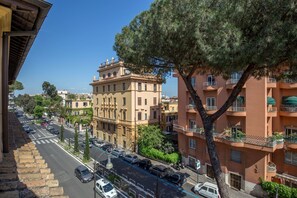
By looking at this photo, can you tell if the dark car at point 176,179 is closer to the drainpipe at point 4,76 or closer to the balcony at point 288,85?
the balcony at point 288,85

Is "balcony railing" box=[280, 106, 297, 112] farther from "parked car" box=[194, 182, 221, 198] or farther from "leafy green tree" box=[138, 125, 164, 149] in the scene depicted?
"leafy green tree" box=[138, 125, 164, 149]

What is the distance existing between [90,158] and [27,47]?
28623 millimetres

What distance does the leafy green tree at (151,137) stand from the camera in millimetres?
30109

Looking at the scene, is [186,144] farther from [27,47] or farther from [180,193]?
[27,47]

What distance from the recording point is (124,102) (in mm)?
35562

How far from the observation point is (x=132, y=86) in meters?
33.8

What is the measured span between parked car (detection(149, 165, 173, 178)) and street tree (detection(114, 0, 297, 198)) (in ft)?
48.3

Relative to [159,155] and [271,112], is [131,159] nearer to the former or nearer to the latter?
[159,155]

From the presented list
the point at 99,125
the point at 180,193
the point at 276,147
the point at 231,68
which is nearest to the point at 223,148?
the point at 276,147

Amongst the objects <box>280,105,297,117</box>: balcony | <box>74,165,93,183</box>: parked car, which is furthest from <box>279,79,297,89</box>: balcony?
<box>74,165,93,183</box>: parked car

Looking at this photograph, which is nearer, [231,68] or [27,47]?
[27,47]

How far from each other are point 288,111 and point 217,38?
1398cm

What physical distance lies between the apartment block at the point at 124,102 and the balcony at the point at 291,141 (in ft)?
66.2

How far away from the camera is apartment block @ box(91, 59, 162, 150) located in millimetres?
34219
